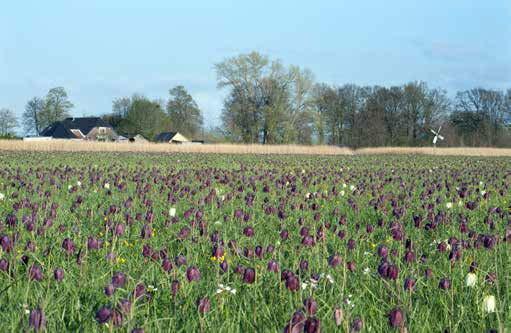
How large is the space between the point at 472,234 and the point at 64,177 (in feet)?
26.3

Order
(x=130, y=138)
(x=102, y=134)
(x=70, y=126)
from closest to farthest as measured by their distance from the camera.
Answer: (x=102, y=134)
(x=130, y=138)
(x=70, y=126)

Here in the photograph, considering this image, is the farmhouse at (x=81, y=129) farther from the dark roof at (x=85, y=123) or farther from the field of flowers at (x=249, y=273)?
the field of flowers at (x=249, y=273)

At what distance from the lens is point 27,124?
9488cm

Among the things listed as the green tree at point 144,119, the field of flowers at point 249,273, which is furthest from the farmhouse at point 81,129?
the field of flowers at point 249,273

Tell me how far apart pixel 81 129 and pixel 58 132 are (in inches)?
168

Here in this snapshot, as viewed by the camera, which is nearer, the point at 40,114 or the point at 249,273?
the point at 249,273

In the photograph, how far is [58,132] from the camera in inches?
3538

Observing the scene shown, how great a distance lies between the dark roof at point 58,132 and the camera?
3526 inches

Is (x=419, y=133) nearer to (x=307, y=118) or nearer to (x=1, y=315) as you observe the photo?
(x=307, y=118)

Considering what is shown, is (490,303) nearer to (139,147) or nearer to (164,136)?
(139,147)

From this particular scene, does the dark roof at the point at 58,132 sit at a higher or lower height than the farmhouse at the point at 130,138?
higher

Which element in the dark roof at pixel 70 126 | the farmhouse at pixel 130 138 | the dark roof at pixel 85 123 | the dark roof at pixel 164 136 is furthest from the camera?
the dark roof at pixel 85 123

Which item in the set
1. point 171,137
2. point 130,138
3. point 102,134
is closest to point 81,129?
point 102,134

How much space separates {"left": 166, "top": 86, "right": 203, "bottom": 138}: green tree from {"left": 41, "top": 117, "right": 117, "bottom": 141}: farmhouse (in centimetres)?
1065
